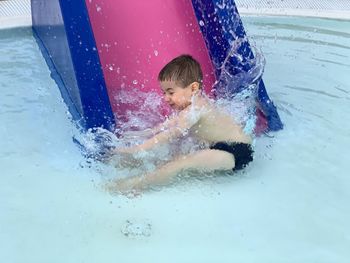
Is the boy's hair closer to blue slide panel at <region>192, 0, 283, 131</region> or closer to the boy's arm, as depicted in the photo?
the boy's arm

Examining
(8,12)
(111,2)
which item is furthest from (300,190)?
(8,12)

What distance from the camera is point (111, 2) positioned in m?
3.08

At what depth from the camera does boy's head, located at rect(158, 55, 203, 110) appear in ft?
8.20

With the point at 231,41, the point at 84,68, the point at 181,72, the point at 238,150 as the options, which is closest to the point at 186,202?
the point at 238,150

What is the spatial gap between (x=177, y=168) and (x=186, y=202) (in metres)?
0.16

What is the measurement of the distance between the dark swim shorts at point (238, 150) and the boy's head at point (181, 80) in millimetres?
242

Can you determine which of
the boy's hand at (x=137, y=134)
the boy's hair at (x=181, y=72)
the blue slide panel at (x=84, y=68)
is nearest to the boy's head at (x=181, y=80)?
the boy's hair at (x=181, y=72)

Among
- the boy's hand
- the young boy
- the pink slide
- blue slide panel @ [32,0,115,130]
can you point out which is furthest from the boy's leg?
the pink slide

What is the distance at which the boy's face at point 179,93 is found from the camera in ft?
8.22

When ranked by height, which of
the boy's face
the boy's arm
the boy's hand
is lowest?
the boy's hand

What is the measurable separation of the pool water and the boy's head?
381 mm

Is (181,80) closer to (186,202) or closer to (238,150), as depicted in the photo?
(238,150)

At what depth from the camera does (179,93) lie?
8.23ft

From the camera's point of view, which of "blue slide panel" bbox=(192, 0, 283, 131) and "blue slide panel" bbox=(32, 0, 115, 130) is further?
"blue slide panel" bbox=(192, 0, 283, 131)
